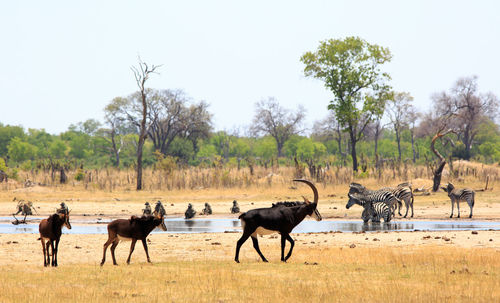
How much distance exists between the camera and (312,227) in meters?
27.1

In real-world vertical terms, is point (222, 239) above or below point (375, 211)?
Result: below

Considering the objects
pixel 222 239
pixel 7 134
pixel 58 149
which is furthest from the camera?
pixel 58 149

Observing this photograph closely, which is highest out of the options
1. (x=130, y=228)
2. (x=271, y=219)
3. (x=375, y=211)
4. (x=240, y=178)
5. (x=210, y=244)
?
(x=240, y=178)

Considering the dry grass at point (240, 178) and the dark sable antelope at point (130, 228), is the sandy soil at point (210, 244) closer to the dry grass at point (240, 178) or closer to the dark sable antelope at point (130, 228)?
the dark sable antelope at point (130, 228)

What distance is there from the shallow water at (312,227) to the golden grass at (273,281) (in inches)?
356

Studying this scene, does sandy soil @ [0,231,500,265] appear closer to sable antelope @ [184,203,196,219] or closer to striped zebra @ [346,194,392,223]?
striped zebra @ [346,194,392,223]

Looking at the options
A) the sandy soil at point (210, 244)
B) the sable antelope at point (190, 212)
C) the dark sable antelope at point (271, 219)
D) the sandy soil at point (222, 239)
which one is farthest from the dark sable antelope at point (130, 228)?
the sable antelope at point (190, 212)

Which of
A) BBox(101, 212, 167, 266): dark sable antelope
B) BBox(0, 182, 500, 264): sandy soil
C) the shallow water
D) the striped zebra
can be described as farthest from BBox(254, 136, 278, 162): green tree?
BBox(101, 212, 167, 266): dark sable antelope

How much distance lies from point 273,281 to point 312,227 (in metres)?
14.6

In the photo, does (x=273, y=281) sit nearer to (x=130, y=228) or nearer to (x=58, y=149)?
(x=130, y=228)

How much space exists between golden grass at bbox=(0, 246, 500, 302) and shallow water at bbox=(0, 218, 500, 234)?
9.03 m

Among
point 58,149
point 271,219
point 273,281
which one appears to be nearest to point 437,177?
point 271,219

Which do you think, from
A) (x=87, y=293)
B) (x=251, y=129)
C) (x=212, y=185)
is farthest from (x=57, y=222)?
(x=251, y=129)

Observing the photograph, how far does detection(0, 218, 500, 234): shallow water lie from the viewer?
25031 mm
